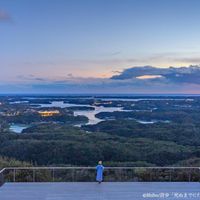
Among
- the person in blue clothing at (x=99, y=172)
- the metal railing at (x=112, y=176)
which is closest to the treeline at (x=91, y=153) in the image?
the metal railing at (x=112, y=176)

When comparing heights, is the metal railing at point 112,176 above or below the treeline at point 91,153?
above

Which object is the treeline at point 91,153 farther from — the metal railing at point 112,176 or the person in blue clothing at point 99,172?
the person in blue clothing at point 99,172

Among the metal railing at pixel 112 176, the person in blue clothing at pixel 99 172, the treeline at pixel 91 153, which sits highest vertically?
the person in blue clothing at pixel 99 172

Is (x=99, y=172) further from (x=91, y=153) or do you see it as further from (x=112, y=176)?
(x=91, y=153)
